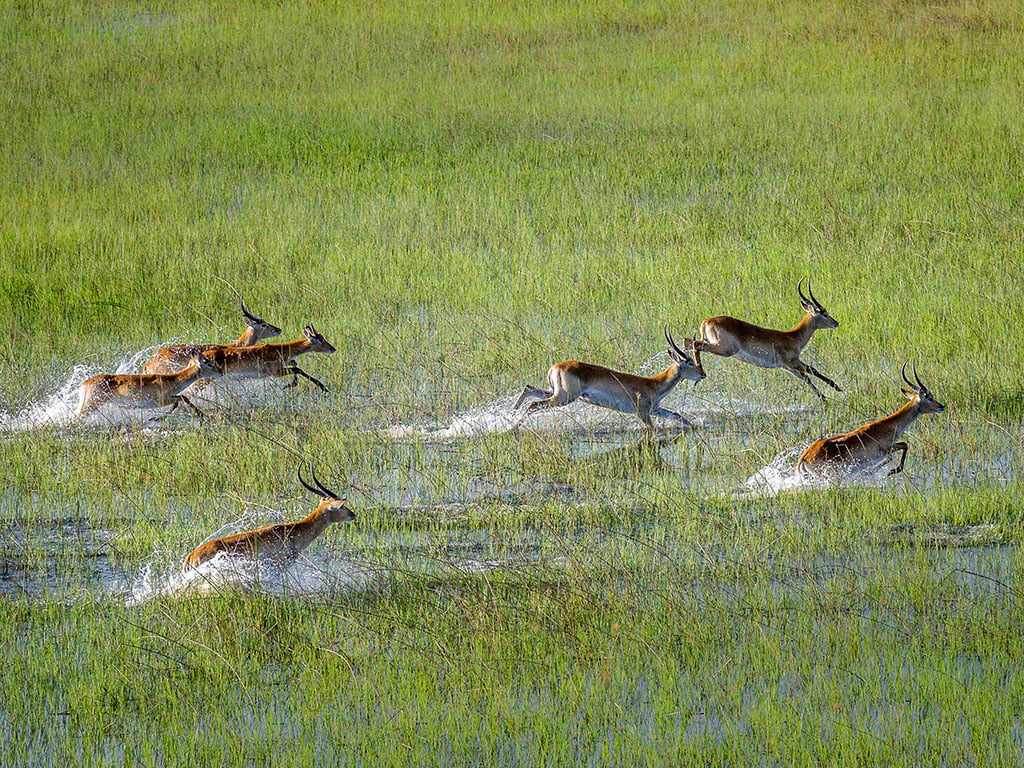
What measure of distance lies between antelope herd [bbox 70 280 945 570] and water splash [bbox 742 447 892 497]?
0.03 m

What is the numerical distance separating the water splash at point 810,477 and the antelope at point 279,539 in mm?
2271

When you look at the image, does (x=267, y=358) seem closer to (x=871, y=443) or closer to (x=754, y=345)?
(x=754, y=345)

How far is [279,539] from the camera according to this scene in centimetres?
679

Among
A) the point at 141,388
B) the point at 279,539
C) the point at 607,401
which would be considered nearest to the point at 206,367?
the point at 141,388

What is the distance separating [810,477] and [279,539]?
2832 millimetres

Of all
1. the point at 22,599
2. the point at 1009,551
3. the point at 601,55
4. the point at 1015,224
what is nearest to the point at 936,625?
the point at 1009,551

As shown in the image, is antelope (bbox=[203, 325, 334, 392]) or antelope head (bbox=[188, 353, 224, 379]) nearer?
antelope head (bbox=[188, 353, 224, 379])

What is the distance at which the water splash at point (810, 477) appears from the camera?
7983 mm

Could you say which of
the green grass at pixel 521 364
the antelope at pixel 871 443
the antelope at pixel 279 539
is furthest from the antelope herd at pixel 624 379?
the antelope at pixel 279 539

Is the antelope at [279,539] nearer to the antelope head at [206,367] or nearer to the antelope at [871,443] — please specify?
the antelope at [871,443]

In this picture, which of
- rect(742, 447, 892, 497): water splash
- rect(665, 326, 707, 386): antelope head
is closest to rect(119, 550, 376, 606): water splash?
rect(742, 447, 892, 497): water splash

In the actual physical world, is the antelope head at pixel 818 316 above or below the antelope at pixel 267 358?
above

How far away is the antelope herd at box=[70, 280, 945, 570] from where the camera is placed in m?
8.25

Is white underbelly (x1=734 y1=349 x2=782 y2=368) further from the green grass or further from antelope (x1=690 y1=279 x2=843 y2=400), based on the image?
the green grass
